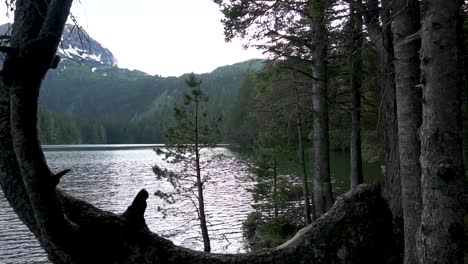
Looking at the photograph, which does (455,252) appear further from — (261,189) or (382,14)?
(261,189)

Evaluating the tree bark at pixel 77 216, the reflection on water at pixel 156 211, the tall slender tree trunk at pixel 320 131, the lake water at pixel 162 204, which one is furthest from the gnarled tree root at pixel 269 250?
the lake water at pixel 162 204

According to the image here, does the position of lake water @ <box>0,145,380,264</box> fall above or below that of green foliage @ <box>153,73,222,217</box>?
below

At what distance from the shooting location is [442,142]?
13.0ft

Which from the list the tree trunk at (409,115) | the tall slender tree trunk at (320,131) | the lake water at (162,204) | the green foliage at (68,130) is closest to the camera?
the tree trunk at (409,115)

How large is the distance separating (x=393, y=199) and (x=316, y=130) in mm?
4670

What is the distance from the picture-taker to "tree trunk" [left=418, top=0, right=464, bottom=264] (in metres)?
3.93

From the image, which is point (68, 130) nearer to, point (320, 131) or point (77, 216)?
point (320, 131)

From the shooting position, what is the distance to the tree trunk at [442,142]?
3.93 metres

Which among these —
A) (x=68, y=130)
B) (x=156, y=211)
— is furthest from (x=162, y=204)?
(x=68, y=130)

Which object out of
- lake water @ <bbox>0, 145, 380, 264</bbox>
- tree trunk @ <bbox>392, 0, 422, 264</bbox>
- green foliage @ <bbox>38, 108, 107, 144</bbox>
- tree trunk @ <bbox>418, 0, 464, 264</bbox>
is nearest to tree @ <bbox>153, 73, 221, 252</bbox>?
lake water @ <bbox>0, 145, 380, 264</bbox>

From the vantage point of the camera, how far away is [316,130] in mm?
11758

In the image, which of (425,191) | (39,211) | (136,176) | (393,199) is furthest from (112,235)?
(136,176)

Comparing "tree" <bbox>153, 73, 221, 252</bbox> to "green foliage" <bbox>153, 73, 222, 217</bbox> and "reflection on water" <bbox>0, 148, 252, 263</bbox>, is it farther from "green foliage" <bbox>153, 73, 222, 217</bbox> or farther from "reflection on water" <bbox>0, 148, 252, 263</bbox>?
"reflection on water" <bbox>0, 148, 252, 263</bbox>

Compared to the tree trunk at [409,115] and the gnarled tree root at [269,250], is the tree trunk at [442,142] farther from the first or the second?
the tree trunk at [409,115]
